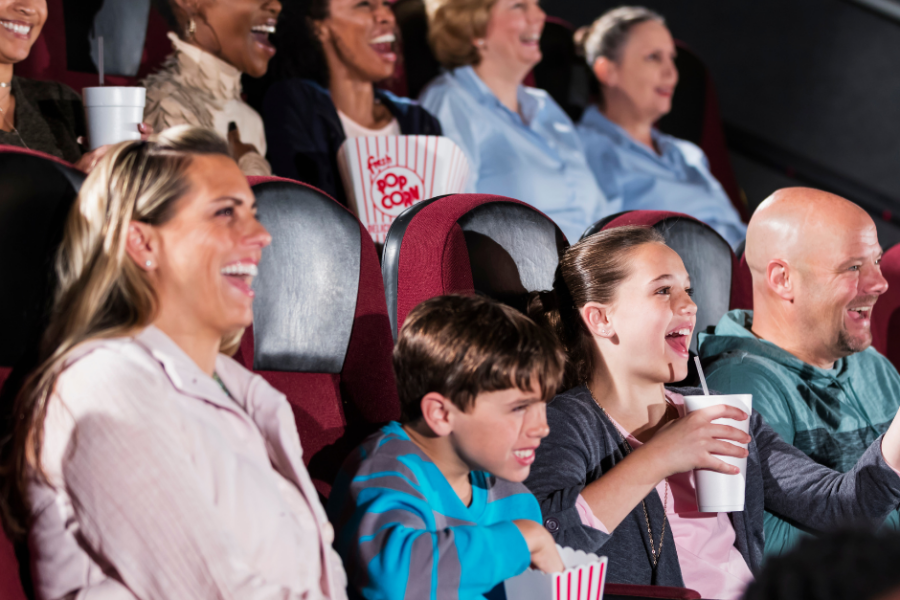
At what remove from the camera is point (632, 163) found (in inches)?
116

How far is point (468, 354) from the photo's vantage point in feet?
3.16

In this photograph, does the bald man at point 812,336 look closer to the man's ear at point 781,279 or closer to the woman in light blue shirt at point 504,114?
the man's ear at point 781,279

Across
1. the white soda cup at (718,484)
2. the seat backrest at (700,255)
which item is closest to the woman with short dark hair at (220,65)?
the seat backrest at (700,255)

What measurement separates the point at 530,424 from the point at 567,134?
1.99 metres

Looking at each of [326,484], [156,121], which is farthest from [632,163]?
[326,484]

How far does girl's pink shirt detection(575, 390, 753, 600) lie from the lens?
119 centimetres

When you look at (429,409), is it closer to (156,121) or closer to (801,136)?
(156,121)

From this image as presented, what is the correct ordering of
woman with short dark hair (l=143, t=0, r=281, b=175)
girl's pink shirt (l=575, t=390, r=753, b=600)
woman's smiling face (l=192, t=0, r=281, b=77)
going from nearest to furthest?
girl's pink shirt (l=575, t=390, r=753, b=600) → woman with short dark hair (l=143, t=0, r=281, b=175) → woman's smiling face (l=192, t=0, r=281, b=77)

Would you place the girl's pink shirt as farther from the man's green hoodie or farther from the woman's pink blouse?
the woman's pink blouse

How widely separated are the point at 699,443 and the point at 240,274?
0.58 metres

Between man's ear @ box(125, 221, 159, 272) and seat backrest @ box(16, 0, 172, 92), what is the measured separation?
119 centimetres

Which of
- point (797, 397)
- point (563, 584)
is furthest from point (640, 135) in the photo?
point (563, 584)

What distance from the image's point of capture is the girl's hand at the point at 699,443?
109 cm

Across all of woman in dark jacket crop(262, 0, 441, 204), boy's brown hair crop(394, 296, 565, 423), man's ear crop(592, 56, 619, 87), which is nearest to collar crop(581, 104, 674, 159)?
man's ear crop(592, 56, 619, 87)
